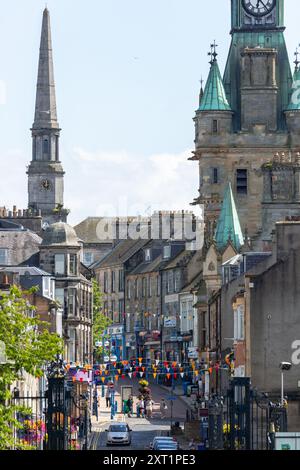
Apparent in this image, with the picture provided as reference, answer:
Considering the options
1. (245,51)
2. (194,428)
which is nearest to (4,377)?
(194,428)

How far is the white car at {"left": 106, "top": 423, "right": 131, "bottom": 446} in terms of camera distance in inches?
4016

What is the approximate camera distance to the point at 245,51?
173625 mm

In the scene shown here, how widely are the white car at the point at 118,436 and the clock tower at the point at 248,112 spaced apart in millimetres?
69759

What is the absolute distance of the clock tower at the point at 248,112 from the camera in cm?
17475

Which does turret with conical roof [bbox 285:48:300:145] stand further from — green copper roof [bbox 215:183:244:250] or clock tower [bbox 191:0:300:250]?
green copper roof [bbox 215:183:244:250]

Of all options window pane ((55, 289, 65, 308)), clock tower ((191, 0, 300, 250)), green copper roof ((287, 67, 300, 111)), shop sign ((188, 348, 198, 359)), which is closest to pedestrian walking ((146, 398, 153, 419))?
window pane ((55, 289, 65, 308))

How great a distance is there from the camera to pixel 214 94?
176250mm

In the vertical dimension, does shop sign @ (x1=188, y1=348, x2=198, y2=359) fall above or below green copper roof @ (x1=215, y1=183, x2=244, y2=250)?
below

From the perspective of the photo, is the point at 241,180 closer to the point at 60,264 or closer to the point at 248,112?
the point at 248,112

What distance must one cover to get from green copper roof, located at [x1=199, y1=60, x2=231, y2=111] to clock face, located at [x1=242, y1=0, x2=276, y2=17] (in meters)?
6.50

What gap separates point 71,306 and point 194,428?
170 feet

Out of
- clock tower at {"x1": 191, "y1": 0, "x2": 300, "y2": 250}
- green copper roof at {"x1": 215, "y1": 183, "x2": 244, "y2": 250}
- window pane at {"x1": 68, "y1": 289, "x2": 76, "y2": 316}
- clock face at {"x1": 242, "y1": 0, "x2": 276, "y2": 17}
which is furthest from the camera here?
clock face at {"x1": 242, "y1": 0, "x2": 276, "y2": 17}
